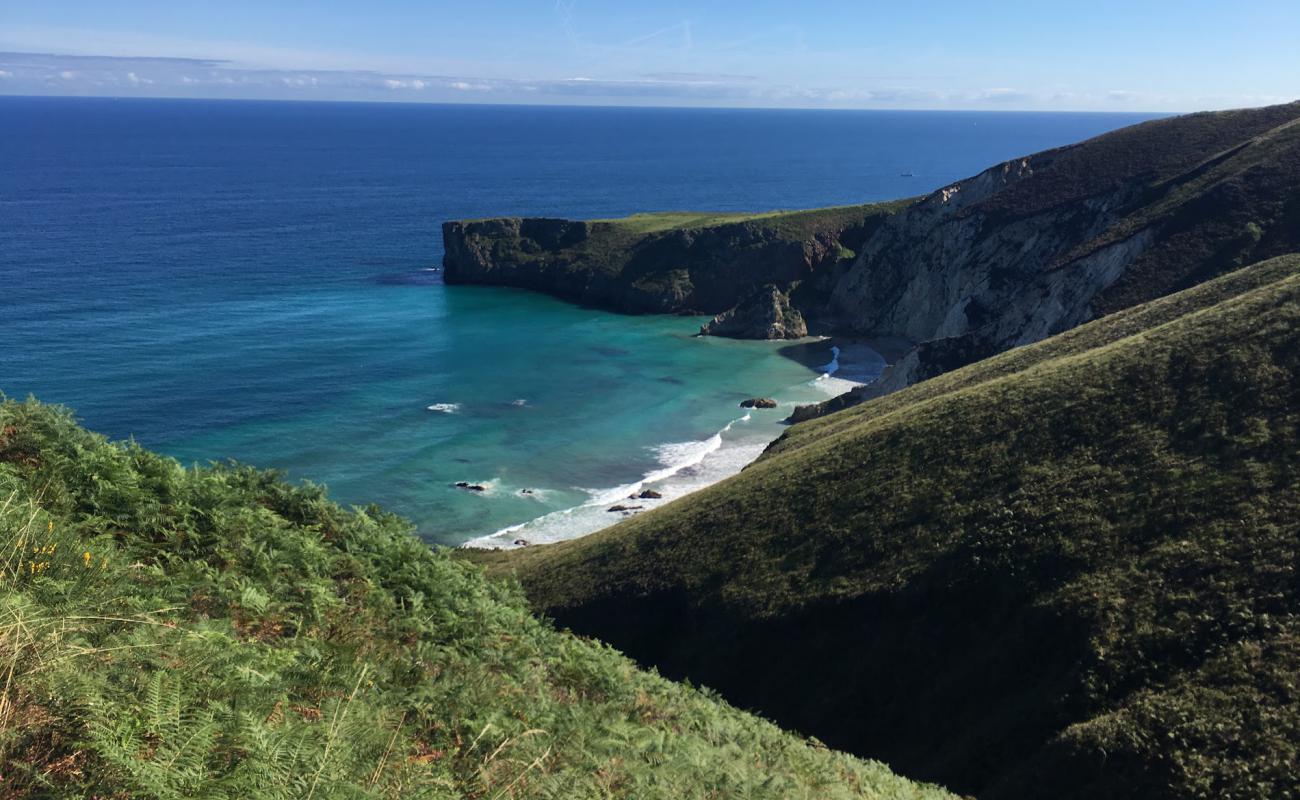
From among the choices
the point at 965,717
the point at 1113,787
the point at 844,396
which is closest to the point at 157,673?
the point at 1113,787

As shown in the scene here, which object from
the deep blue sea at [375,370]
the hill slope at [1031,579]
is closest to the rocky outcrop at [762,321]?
the deep blue sea at [375,370]

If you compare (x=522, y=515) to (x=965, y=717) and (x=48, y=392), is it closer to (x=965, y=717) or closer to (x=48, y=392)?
(x=965, y=717)

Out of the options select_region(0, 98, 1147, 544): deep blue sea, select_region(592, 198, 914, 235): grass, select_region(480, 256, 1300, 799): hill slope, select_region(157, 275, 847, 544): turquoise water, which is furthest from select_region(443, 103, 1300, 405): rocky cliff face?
select_region(480, 256, 1300, 799): hill slope

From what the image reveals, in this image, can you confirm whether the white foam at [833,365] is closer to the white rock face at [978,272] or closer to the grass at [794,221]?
the white rock face at [978,272]

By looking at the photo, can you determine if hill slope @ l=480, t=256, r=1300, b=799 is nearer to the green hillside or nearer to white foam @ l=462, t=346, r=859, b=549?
the green hillside

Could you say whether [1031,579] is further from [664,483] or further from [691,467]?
[691,467]
